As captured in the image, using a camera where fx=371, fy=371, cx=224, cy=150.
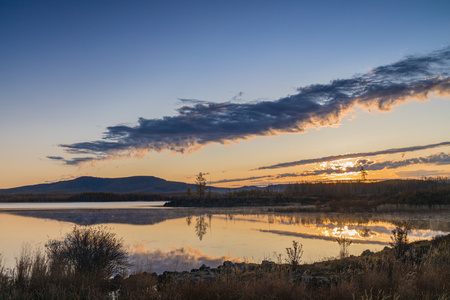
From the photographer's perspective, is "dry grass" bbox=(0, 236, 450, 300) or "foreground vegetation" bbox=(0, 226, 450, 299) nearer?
"dry grass" bbox=(0, 236, 450, 300)

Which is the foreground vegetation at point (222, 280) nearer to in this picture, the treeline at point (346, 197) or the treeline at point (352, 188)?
the treeline at point (346, 197)

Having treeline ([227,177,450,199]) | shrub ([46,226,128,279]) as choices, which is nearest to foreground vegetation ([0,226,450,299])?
shrub ([46,226,128,279])

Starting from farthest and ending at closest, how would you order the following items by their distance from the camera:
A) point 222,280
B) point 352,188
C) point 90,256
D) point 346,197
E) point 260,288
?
point 352,188, point 346,197, point 90,256, point 222,280, point 260,288

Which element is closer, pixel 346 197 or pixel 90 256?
pixel 90 256

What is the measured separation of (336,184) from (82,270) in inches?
5724

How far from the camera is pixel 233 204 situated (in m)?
79.8

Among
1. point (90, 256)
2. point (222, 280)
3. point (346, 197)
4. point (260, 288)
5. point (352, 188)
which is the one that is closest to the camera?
point (260, 288)

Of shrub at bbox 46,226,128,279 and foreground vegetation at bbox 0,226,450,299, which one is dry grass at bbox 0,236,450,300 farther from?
shrub at bbox 46,226,128,279

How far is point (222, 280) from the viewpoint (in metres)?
8.65

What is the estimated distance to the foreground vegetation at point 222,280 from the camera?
25.4ft

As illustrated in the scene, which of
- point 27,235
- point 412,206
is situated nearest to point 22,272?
point 27,235

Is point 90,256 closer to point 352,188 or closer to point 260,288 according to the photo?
point 260,288

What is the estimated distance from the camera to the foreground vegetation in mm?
7738

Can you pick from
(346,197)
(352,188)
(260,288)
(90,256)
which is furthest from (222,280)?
(352,188)
